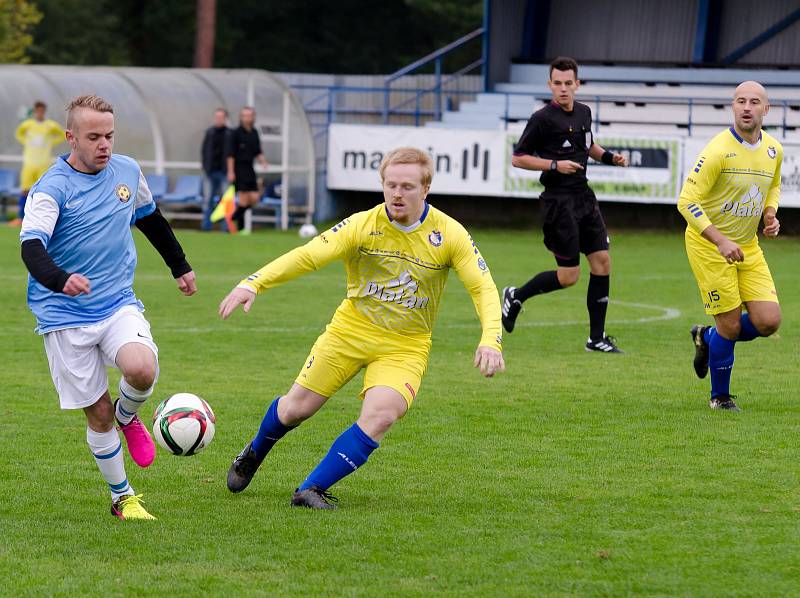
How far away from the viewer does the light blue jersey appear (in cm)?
595

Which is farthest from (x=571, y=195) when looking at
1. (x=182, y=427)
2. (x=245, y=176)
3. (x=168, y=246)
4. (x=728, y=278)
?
(x=245, y=176)

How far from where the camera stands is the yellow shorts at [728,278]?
8.73 metres

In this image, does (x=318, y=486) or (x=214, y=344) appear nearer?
(x=318, y=486)

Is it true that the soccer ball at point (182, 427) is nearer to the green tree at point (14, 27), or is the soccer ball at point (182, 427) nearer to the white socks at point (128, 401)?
the white socks at point (128, 401)

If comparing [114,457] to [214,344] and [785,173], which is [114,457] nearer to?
[214,344]

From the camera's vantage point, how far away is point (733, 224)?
879 centimetres

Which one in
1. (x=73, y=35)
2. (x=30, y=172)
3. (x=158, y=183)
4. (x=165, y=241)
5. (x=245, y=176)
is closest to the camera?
(x=165, y=241)

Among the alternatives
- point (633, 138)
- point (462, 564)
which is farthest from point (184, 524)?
point (633, 138)

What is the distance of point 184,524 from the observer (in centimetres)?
592

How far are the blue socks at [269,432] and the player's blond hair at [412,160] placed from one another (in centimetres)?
122

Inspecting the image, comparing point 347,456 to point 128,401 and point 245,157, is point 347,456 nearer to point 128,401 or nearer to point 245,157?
point 128,401

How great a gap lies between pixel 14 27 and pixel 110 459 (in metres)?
37.7

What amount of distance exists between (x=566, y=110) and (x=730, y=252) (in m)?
3.52

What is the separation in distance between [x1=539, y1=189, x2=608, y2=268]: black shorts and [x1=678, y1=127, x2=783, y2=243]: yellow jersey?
8.74 feet
